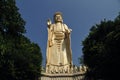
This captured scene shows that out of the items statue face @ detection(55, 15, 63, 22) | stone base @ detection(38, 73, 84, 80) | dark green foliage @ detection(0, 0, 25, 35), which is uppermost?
statue face @ detection(55, 15, 63, 22)

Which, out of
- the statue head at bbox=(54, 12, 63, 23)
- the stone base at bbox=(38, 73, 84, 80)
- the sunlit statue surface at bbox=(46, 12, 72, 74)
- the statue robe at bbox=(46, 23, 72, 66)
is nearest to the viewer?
the stone base at bbox=(38, 73, 84, 80)

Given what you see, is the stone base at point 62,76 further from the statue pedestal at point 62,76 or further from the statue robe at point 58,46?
the statue robe at point 58,46

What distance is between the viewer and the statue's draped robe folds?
46.9 metres

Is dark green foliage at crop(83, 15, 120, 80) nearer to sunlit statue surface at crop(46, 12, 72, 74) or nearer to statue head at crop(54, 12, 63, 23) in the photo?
sunlit statue surface at crop(46, 12, 72, 74)

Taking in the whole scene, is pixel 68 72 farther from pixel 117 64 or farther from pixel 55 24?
pixel 117 64

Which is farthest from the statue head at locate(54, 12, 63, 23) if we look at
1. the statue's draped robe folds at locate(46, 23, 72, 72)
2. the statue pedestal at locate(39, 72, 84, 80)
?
the statue pedestal at locate(39, 72, 84, 80)

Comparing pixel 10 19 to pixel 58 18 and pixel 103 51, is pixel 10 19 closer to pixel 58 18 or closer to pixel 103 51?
pixel 103 51

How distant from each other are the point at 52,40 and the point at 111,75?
1516cm

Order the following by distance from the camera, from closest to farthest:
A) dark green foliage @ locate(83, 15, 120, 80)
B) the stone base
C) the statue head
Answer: dark green foliage @ locate(83, 15, 120, 80) → the stone base → the statue head

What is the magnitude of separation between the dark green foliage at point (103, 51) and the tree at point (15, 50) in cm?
493

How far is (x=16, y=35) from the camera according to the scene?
34.0 m

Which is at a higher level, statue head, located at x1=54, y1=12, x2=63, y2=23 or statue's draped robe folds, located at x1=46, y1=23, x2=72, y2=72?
Answer: statue head, located at x1=54, y1=12, x2=63, y2=23

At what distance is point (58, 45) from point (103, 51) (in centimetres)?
1534

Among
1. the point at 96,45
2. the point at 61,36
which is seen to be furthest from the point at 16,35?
the point at 61,36
